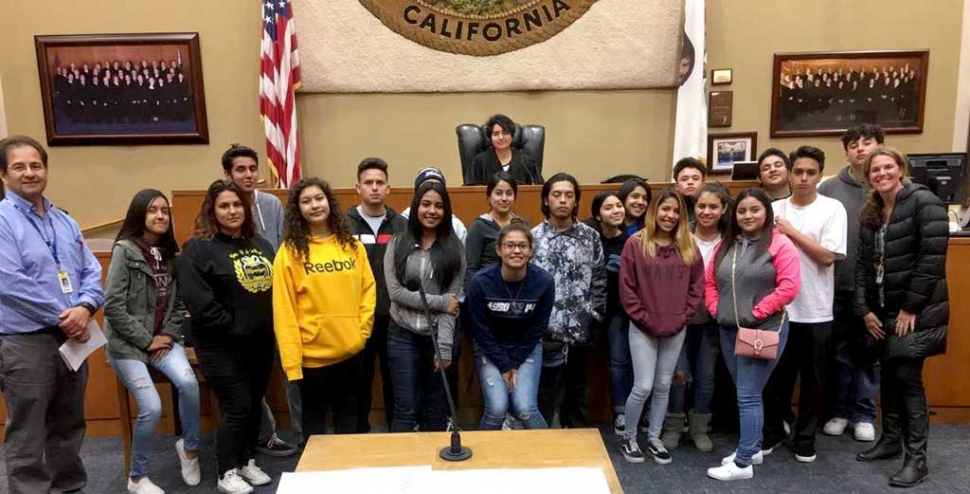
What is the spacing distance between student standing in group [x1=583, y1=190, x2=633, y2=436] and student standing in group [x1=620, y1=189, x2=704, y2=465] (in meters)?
0.16

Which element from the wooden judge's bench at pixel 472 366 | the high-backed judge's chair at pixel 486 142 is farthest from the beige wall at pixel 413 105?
the wooden judge's bench at pixel 472 366

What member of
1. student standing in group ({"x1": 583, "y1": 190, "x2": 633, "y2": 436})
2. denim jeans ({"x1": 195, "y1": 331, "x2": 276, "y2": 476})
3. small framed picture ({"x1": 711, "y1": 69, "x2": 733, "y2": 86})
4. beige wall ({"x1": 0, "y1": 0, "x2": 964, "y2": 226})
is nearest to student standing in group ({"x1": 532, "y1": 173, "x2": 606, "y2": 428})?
student standing in group ({"x1": 583, "y1": 190, "x2": 633, "y2": 436})

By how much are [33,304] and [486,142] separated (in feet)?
8.72

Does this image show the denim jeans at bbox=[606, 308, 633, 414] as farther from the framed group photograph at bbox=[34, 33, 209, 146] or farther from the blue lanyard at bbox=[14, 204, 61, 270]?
the framed group photograph at bbox=[34, 33, 209, 146]

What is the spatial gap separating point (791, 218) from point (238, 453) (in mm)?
2741

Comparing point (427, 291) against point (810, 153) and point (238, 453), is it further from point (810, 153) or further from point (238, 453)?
point (810, 153)

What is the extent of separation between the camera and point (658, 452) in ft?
9.98

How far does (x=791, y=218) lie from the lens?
2.95 metres

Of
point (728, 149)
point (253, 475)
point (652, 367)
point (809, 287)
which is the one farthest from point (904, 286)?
point (253, 475)

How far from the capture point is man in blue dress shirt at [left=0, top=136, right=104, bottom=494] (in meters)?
2.27

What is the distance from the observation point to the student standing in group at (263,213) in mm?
3004

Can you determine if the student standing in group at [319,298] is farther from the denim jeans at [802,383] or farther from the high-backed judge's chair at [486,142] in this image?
the denim jeans at [802,383]

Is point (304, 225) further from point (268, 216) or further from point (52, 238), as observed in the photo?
point (52, 238)

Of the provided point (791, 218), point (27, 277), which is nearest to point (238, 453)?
point (27, 277)
